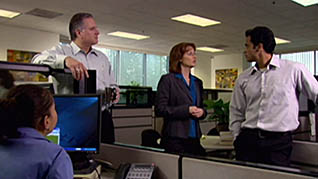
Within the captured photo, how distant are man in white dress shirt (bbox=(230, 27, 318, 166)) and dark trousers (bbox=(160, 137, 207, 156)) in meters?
0.30

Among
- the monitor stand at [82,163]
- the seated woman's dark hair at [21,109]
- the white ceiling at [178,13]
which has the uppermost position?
the white ceiling at [178,13]

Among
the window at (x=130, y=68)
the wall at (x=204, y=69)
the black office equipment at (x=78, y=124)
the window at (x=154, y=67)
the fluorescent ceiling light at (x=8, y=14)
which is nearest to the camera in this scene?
the black office equipment at (x=78, y=124)

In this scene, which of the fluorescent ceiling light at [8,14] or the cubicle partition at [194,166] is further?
the fluorescent ceiling light at [8,14]

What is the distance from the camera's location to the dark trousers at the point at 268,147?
1643 millimetres

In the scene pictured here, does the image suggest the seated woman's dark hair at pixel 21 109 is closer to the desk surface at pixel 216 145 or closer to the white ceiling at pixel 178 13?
the desk surface at pixel 216 145

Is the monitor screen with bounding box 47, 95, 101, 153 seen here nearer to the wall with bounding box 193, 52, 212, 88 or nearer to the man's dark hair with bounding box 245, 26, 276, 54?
the man's dark hair with bounding box 245, 26, 276, 54

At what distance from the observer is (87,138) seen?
54.2 inches

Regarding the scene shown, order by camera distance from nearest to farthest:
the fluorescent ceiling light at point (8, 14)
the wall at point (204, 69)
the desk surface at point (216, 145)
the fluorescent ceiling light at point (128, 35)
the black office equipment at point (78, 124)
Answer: the black office equipment at point (78, 124) < the desk surface at point (216, 145) < the fluorescent ceiling light at point (8, 14) < the fluorescent ceiling light at point (128, 35) < the wall at point (204, 69)

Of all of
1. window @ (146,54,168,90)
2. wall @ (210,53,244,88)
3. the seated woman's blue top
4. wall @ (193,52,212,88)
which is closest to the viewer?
the seated woman's blue top

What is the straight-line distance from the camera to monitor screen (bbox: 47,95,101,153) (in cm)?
137

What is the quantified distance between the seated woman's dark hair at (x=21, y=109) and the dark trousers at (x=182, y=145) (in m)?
1.19

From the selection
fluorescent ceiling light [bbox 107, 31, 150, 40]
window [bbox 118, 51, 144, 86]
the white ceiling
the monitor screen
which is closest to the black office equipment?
the monitor screen

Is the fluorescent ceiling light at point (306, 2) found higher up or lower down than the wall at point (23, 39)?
higher up

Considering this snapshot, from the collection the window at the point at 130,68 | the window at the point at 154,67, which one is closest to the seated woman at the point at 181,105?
the window at the point at 130,68
